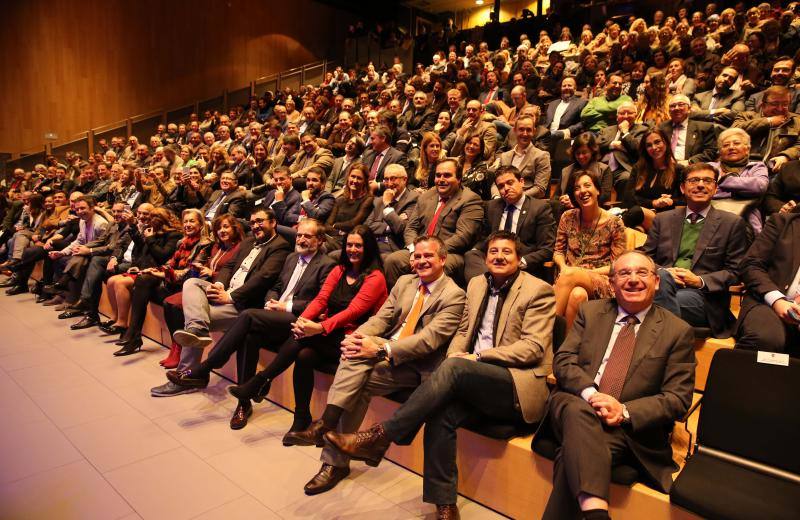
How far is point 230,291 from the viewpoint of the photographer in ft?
11.2

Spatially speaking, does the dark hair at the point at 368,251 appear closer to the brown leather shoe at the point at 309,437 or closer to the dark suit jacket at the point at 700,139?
the brown leather shoe at the point at 309,437

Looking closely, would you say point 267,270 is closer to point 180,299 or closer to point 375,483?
point 180,299

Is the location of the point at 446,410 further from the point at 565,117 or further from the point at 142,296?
the point at 565,117

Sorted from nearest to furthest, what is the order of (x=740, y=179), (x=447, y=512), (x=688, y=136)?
1. (x=447, y=512)
2. (x=740, y=179)
3. (x=688, y=136)

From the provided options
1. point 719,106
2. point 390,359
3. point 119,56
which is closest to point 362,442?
point 390,359

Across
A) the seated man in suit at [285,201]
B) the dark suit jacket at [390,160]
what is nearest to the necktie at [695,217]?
the dark suit jacket at [390,160]

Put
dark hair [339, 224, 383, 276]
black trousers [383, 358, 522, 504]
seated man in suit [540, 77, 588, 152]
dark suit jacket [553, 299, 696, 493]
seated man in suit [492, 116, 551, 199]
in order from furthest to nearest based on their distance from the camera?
seated man in suit [540, 77, 588, 152], seated man in suit [492, 116, 551, 199], dark hair [339, 224, 383, 276], black trousers [383, 358, 522, 504], dark suit jacket [553, 299, 696, 493]

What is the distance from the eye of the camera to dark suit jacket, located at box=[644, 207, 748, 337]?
233cm

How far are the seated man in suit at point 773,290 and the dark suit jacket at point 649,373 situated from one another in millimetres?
471

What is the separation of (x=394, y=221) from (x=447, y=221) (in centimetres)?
46

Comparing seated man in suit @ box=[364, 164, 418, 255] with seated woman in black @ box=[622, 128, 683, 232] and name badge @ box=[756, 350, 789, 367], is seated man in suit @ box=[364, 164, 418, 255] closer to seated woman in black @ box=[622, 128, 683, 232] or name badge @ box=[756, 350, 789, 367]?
seated woman in black @ box=[622, 128, 683, 232]

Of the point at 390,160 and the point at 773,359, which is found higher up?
the point at 390,160

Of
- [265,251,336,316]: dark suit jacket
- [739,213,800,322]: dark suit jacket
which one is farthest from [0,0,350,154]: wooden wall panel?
[739,213,800,322]: dark suit jacket

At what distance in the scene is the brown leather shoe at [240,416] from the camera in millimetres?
2690
